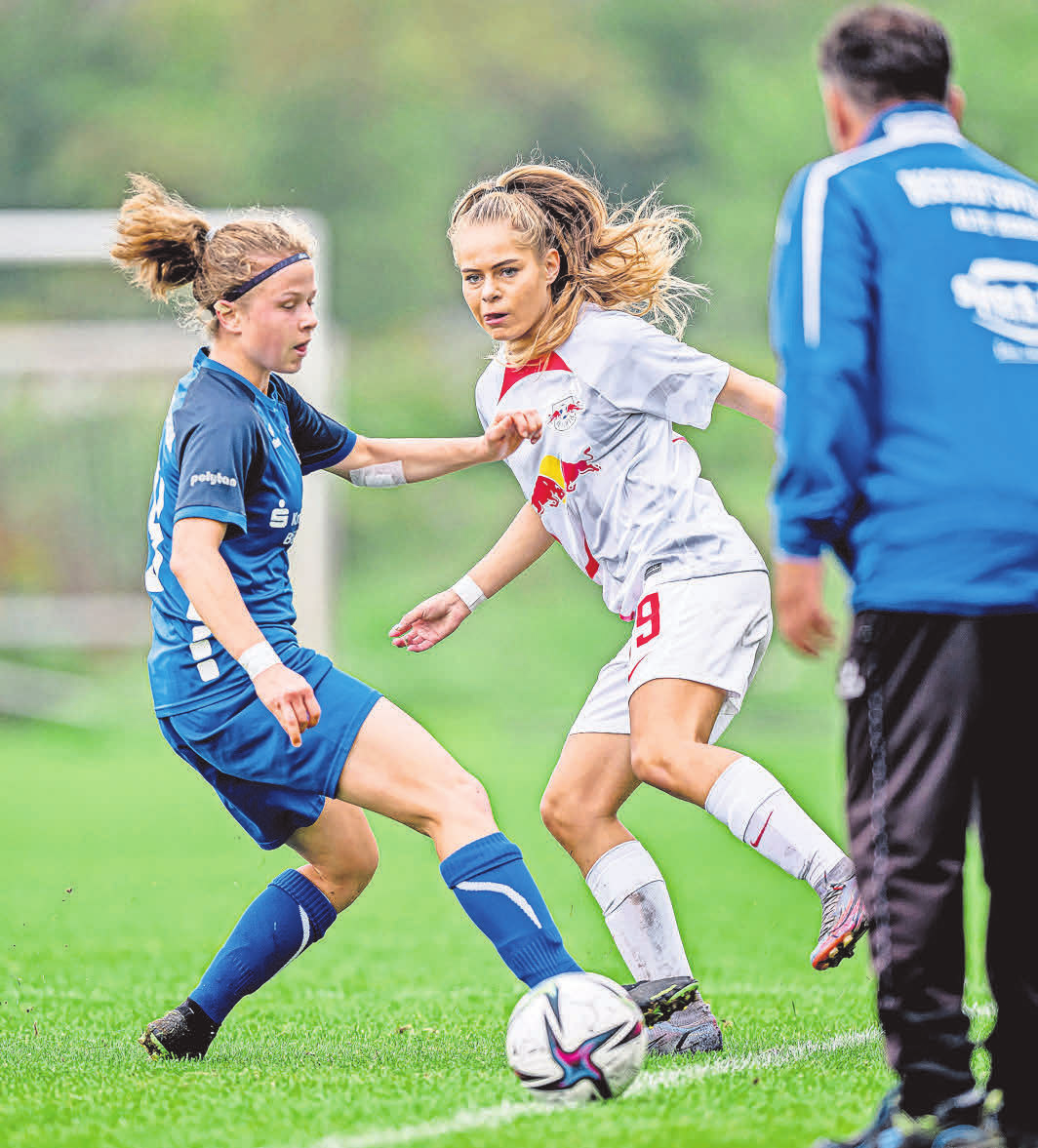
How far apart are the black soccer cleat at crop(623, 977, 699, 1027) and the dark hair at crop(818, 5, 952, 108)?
208 centimetres

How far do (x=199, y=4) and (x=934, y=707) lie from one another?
105 ft

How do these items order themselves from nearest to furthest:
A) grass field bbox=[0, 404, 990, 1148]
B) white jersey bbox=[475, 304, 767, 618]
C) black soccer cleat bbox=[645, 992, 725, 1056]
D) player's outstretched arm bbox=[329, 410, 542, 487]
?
grass field bbox=[0, 404, 990, 1148] → black soccer cleat bbox=[645, 992, 725, 1056] → white jersey bbox=[475, 304, 767, 618] → player's outstretched arm bbox=[329, 410, 542, 487]

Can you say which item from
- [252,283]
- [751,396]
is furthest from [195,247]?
[751,396]

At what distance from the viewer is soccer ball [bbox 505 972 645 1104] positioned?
3377 millimetres

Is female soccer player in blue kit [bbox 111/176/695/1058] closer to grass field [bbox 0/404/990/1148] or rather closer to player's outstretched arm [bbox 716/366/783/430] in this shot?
grass field [bbox 0/404/990/1148]

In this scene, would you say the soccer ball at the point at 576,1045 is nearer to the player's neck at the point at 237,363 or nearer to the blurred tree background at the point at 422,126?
the player's neck at the point at 237,363

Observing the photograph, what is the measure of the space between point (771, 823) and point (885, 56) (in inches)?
63.5

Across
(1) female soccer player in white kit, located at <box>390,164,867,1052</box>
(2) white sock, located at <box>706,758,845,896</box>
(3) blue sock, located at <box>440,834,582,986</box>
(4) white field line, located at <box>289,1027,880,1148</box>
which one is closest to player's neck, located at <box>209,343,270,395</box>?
(1) female soccer player in white kit, located at <box>390,164,867,1052</box>

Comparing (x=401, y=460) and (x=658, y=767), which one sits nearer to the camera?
(x=658, y=767)

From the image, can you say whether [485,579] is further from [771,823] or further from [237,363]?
[771,823]

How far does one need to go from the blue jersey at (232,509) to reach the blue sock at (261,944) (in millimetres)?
579

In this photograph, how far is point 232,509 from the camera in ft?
11.7

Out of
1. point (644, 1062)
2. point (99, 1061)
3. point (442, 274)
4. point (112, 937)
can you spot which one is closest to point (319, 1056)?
point (99, 1061)

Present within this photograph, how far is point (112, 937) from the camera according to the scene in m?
6.34
